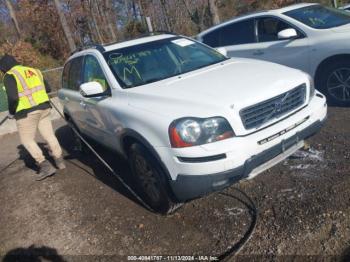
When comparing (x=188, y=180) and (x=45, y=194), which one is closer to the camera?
(x=188, y=180)

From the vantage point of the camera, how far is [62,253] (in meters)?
3.99

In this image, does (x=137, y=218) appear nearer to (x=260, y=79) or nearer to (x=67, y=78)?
(x=260, y=79)

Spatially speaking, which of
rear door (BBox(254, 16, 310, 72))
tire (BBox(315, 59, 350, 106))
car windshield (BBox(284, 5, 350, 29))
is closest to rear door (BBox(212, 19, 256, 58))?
rear door (BBox(254, 16, 310, 72))

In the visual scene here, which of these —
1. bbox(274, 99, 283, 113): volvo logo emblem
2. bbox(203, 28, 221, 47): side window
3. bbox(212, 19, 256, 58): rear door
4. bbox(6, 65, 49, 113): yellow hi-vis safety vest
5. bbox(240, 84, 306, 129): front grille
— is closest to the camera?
bbox(240, 84, 306, 129): front grille

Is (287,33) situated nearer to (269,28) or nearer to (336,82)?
(269,28)

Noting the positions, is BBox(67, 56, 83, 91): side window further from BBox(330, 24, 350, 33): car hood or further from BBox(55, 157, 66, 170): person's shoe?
BBox(330, 24, 350, 33): car hood

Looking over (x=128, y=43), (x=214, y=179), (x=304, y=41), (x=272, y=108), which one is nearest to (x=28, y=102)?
(x=128, y=43)

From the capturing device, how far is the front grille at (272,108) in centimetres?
364

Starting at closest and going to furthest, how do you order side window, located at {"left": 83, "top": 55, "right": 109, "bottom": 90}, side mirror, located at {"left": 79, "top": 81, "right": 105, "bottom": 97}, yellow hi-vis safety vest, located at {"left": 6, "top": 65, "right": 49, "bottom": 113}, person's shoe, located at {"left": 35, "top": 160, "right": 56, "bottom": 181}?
side mirror, located at {"left": 79, "top": 81, "right": 105, "bottom": 97} < side window, located at {"left": 83, "top": 55, "right": 109, "bottom": 90} < yellow hi-vis safety vest, located at {"left": 6, "top": 65, "right": 49, "bottom": 113} < person's shoe, located at {"left": 35, "top": 160, "right": 56, "bottom": 181}

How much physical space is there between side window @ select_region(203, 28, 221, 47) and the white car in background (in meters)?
0.16

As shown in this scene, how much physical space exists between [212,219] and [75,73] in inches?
134

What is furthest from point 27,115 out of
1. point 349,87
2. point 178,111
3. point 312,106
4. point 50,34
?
point 50,34

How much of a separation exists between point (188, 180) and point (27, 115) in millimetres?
3284

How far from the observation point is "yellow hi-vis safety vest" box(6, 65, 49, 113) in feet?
18.6
